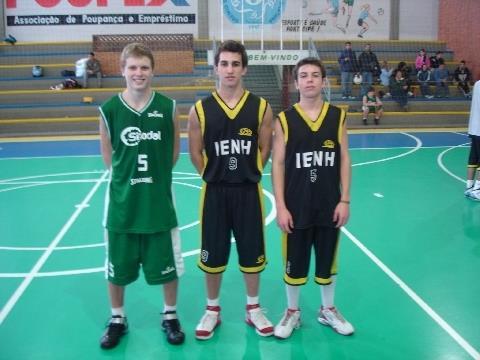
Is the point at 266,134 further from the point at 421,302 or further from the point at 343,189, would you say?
the point at 421,302

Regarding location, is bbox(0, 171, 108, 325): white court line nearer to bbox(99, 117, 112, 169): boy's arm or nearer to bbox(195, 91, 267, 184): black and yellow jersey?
bbox(99, 117, 112, 169): boy's arm

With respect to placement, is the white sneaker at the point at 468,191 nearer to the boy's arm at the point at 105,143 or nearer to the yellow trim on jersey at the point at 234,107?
the yellow trim on jersey at the point at 234,107

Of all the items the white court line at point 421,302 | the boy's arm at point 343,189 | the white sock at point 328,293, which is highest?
the boy's arm at point 343,189

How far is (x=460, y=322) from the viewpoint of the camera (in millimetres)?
3598

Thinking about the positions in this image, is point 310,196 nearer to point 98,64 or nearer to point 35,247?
point 35,247

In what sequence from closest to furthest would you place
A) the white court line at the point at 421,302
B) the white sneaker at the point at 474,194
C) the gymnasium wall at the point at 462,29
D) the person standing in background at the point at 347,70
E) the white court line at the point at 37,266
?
the white court line at the point at 421,302 < the white court line at the point at 37,266 < the white sneaker at the point at 474,194 < the person standing in background at the point at 347,70 < the gymnasium wall at the point at 462,29

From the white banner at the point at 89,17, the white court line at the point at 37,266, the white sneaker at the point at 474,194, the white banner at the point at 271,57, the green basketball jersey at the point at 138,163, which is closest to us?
the green basketball jersey at the point at 138,163

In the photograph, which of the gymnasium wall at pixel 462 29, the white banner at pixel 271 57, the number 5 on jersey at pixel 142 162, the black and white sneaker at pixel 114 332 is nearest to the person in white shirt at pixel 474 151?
the number 5 on jersey at pixel 142 162

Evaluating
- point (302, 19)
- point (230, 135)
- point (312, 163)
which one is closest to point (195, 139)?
point (230, 135)

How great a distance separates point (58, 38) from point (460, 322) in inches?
732

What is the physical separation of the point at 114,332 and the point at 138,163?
1171mm

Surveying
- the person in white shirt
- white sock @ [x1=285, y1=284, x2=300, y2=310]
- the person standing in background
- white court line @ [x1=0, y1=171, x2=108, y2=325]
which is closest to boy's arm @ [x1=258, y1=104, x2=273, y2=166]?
white sock @ [x1=285, y1=284, x2=300, y2=310]

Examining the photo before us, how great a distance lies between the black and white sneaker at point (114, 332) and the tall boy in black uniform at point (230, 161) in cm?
51

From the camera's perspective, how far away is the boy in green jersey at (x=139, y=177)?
3.18 m
